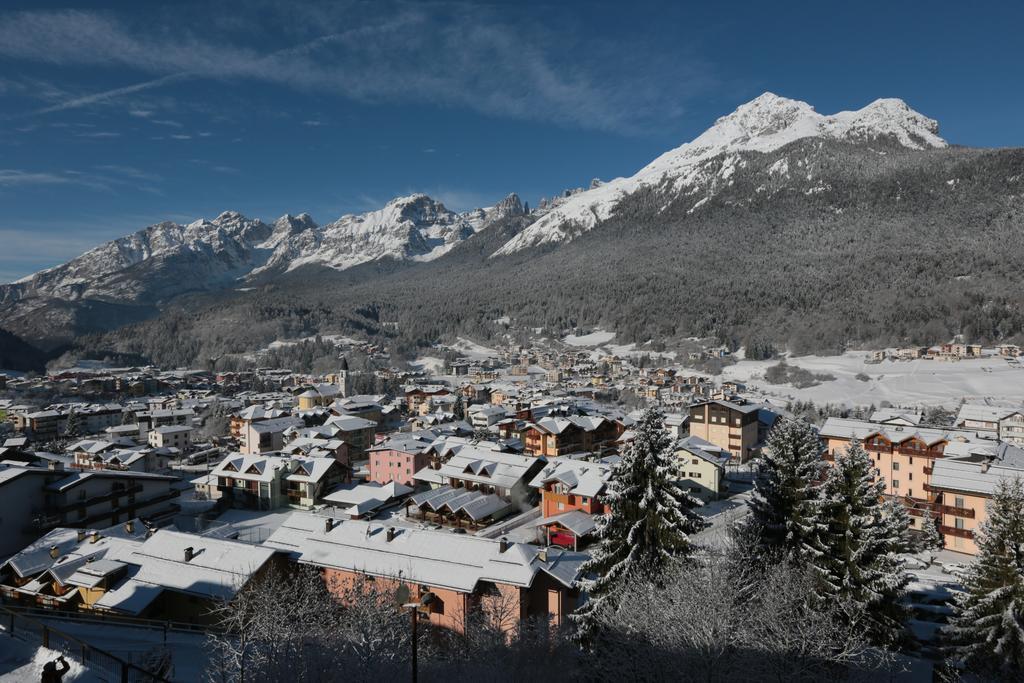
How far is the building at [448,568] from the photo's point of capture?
69.1 feet

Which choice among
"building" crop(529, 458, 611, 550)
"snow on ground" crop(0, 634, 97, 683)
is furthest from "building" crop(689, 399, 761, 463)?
"snow on ground" crop(0, 634, 97, 683)

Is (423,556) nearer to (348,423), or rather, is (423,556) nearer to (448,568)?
(448,568)

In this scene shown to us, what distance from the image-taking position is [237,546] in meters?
23.0

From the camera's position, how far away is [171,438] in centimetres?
7225

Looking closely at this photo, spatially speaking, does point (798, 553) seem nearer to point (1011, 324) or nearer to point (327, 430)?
point (327, 430)

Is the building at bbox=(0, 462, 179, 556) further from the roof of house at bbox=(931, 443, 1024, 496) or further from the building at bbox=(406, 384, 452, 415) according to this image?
the building at bbox=(406, 384, 452, 415)

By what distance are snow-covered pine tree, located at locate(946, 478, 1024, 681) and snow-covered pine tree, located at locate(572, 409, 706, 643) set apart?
837 centimetres

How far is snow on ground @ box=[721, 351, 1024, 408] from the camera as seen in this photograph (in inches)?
3743

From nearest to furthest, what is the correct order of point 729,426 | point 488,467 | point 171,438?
point 488,467 → point 729,426 → point 171,438

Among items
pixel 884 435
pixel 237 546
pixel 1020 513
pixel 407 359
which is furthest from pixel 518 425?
pixel 407 359

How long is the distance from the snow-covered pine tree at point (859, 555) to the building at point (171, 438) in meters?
73.9

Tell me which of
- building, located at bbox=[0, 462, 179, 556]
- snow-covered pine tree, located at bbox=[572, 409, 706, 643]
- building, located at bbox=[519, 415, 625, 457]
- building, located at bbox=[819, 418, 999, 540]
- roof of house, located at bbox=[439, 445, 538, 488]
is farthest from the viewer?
building, located at bbox=[519, 415, 625, 457]

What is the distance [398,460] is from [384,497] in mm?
7428

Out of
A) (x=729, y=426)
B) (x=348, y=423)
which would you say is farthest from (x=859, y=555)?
(x=348, y=423)
